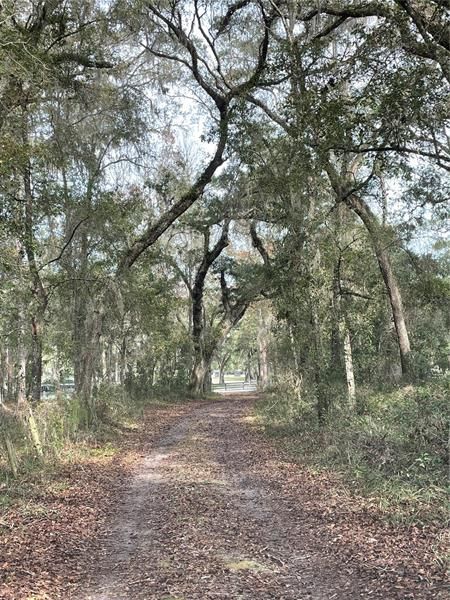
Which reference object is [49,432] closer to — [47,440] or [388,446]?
[47,440]

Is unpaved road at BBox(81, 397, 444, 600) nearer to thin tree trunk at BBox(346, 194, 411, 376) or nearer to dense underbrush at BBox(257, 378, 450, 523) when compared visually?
dense underbrush at BBox(257, 378, 450, 523)

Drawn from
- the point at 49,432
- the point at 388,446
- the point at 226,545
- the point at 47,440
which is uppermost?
Answer: the point at 49,432

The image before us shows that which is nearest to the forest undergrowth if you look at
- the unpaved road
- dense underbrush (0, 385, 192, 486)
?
dense underbrush (0, 385, 192, 486)

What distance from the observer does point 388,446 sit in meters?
8.19

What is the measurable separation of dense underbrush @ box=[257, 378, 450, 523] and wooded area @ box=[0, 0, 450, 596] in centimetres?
4

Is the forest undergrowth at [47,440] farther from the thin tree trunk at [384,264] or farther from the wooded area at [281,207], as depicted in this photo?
the thin tree trunk at [384,264]

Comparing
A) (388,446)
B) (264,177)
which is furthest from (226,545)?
(264,177)

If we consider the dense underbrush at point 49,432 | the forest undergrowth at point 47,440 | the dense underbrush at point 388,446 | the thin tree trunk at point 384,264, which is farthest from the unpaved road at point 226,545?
the thin tree trunk at point 384,264

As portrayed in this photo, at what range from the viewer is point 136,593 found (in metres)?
4.49

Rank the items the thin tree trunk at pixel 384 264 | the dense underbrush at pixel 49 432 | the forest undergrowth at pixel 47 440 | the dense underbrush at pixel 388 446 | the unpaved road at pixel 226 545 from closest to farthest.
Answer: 1. the unpaved road at pixel 226 545
2. the dense underbrush at pixel 388 446
3. the forest undergrowth at pixel 47 440
4. the dense underbrush at pixel 49 432
5. the thin tree trunk at pixel 384 264

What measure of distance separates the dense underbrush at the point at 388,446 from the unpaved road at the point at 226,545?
77cm

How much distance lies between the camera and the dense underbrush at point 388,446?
20.6ft

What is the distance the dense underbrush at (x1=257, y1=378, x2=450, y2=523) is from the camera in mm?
6289

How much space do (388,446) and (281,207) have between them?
330 inches
